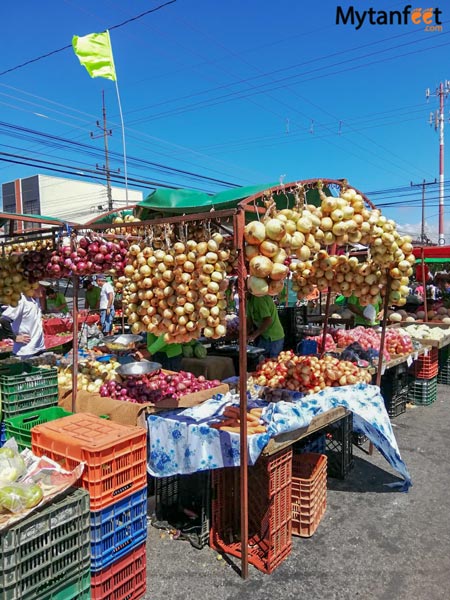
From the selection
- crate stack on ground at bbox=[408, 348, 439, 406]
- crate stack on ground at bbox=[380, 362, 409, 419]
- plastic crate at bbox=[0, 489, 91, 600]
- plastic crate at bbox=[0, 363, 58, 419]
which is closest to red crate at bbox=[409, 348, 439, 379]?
crate stack on ground at bbox=[408, 348, 439, 406]

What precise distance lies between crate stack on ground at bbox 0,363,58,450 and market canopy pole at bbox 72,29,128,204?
5.95 metres

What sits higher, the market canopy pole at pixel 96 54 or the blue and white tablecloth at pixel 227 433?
the market canopy pole at pixel 96 54

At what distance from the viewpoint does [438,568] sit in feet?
11.1

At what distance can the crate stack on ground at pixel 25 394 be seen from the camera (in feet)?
13.9

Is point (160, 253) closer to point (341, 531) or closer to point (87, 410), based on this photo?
point (87, 410)

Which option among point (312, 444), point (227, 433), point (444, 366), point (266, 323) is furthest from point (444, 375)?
point (227, 433)

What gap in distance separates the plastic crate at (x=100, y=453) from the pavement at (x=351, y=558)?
0.90 meters

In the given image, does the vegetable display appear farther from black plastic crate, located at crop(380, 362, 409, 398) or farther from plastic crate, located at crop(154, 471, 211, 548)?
black plastic crate, located at crop(380, 362, 409, 398)

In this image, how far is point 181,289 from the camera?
328cm

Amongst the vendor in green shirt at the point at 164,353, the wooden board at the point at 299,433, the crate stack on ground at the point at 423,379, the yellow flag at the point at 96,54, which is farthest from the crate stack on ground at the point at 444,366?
the yellow flag at the point at 96,54

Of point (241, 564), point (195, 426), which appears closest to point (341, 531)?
point (241, 564)

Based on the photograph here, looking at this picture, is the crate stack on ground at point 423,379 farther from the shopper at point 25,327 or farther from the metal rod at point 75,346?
the shopper at point 25,327

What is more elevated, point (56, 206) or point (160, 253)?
point (56, 206)

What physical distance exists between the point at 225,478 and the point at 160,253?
1944 millimetres
